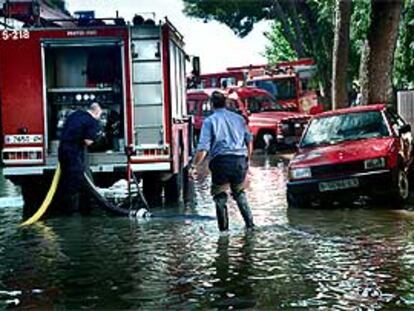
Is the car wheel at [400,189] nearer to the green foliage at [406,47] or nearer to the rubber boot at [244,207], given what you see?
the rubber boot at [244,207]

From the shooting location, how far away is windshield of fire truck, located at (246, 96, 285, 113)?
33469 millimetres

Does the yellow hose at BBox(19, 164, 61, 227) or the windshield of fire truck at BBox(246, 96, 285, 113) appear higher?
the windshield of fire truck at BBox(246, 96, 285, 113)

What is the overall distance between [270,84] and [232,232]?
2340cm

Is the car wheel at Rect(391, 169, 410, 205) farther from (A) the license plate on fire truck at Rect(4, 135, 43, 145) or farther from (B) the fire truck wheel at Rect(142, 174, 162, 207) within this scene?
(A) the license plate on fire truck at Rect(4, 135, 43, 145)

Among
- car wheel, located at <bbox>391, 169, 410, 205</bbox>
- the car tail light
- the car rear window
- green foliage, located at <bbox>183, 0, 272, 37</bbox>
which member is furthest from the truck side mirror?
green foliage, located at <bbox>183, 0, 272, 37</bbox>

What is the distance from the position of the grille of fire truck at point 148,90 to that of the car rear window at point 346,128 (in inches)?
96.5

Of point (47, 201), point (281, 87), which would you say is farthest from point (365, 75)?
point (281, 87)

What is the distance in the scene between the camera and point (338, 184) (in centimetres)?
1478

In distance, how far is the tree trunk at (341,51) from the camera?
76.8 ft

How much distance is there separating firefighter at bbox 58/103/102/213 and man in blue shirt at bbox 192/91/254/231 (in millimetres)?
2607

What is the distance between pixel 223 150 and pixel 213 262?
2278 millimetres

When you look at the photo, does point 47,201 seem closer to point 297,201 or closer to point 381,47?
point 297,201

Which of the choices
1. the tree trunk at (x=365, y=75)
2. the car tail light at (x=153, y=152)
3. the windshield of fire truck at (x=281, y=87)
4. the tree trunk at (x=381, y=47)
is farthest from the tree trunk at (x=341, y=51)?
the windshield of fire truck at (x=281, y=87)

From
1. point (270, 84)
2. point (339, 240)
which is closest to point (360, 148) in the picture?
point (339, 240)
